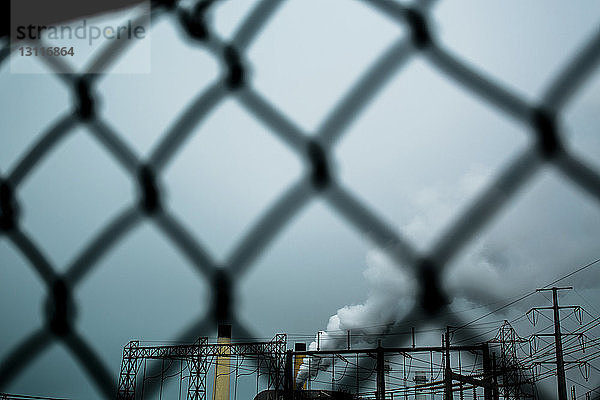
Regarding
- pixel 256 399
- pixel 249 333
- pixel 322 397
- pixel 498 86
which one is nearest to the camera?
pixel 498 86

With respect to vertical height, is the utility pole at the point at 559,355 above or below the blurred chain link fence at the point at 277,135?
above

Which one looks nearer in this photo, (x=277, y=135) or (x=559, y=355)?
(x=277, y=135)

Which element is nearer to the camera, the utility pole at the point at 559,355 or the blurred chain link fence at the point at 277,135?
the blurred chain link fence at the point at 277,135

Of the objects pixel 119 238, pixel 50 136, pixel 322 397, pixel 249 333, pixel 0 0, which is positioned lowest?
pixel 249 333

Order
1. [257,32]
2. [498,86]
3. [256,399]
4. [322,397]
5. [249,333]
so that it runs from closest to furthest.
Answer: [498,86], [257,32], [249,333], [322,397], [256,399]

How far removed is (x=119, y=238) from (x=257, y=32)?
48 cm

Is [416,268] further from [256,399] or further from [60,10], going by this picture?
[256,399]

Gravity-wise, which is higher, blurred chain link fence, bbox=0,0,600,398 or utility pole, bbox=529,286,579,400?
utility pole, bbox=529,286,579,400

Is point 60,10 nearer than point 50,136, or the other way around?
point 60,10

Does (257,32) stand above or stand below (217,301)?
above

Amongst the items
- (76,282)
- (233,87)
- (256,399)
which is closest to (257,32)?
(233,87)

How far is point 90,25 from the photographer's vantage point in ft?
3.60

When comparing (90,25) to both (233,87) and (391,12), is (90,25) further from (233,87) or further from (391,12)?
(391,12)

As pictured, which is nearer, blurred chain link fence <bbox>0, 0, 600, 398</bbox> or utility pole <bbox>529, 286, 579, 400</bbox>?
blurred chain link fence <bbox>0, 0, 600, 398</bbox>
